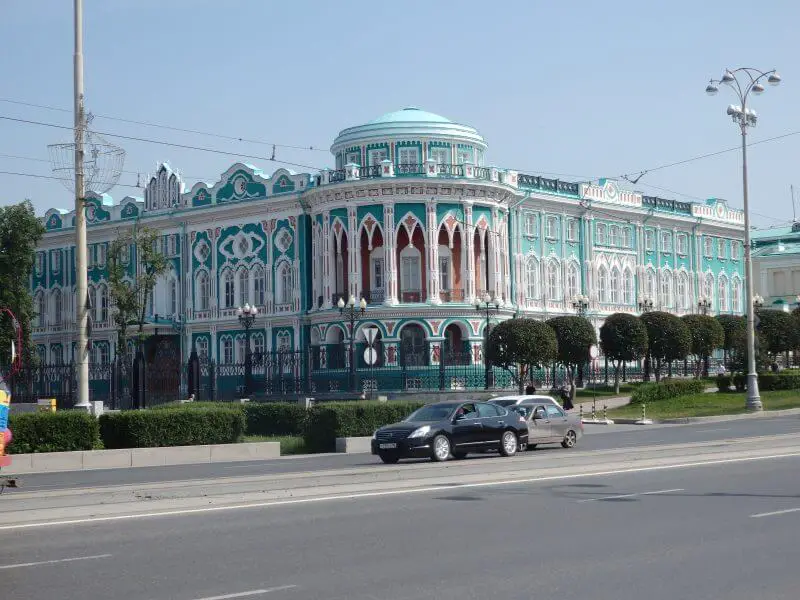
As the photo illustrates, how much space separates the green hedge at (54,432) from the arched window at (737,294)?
199ft

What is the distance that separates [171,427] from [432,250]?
31.3m

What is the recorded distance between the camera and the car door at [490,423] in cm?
2802

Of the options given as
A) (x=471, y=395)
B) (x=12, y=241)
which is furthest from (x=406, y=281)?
(x=12, y=241)

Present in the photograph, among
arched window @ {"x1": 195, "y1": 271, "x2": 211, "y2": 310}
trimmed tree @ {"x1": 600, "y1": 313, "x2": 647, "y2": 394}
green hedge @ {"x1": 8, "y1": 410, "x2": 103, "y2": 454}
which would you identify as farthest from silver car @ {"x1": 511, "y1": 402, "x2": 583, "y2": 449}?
arched window @ {"x1": 195, "y1": 271, "x2": 211, "y2": 310}

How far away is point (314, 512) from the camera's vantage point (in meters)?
16.2

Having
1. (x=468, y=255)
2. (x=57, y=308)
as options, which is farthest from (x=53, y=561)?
(x=57, y=308)

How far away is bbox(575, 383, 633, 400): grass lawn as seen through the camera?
61.1 m

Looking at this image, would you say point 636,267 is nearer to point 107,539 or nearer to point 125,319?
point 125,319

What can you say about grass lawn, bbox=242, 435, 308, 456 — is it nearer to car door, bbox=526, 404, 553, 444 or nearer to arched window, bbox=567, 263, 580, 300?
car door, bbox=526, 404, 553, 444

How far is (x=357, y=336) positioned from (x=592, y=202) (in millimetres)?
17941

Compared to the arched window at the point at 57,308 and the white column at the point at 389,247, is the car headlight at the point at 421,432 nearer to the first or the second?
the white column at the point at 389,247

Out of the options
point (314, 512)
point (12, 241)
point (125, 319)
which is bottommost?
point (314, 512)

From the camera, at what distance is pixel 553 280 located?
229 ft

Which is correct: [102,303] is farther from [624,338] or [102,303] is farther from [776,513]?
[776,513]
